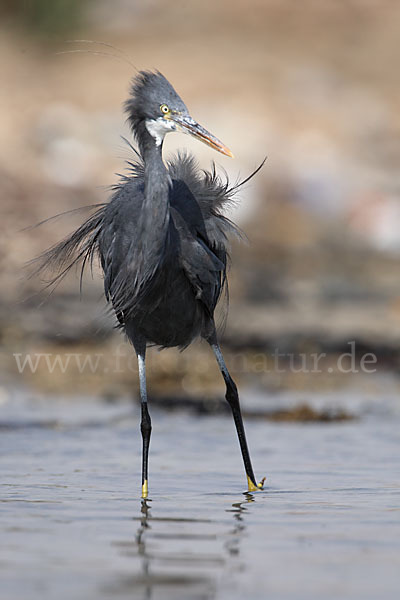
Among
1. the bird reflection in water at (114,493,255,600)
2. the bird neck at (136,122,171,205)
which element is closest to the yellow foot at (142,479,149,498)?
the bird reflection in water at (114,493,255,600)

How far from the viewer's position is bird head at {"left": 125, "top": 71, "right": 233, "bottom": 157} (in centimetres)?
580

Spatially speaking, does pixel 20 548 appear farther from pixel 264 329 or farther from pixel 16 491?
pixel 264 329

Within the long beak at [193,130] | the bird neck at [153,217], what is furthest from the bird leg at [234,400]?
the long beak at [193,130]

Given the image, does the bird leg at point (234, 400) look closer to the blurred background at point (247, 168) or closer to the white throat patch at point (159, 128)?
the blurred background at point (247, 168)

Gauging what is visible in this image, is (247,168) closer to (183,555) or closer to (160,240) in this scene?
(160,240)

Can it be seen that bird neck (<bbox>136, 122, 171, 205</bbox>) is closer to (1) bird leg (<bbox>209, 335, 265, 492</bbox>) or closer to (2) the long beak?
(2) the long beak

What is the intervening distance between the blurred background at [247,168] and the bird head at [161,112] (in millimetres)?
387

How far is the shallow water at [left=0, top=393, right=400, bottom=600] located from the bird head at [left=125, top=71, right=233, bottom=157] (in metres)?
1.91

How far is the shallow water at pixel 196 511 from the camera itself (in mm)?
3695

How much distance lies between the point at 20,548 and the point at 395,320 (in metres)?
9.50

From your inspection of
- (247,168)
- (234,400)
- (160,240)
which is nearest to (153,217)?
(160,240)

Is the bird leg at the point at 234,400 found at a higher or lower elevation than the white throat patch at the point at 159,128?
lower

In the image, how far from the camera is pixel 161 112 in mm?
5836

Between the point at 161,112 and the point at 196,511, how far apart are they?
7.12ft
